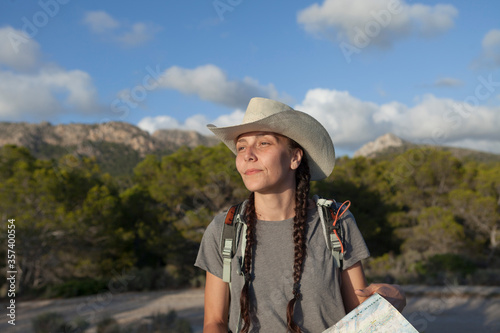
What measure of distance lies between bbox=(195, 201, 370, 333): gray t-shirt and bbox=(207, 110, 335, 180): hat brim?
1.04 feet

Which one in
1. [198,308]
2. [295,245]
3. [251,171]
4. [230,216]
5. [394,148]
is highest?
[394,148]

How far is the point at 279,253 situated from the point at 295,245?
7 cm

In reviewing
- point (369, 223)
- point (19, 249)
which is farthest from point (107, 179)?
point (369, 223)

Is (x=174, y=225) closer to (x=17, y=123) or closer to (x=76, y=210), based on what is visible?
(x=76, y=210)

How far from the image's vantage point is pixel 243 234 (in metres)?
1.42

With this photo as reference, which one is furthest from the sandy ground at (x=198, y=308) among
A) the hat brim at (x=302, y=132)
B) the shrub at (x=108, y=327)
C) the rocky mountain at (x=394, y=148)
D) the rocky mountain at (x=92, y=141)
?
the rocky mountain at (x=394, y=148)

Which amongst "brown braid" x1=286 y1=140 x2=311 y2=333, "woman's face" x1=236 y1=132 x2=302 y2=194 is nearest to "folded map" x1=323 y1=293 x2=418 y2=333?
"brown braid" x1=286 y1=140 x2=311 y2=333

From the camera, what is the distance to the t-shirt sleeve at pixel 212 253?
55.7 inches

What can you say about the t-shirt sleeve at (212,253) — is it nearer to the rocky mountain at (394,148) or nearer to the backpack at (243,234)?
the backpack at (243,234)

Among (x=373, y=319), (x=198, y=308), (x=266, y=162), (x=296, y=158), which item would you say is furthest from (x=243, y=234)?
(x=198, y=308)

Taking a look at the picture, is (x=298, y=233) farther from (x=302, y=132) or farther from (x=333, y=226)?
(x=302, y=132)

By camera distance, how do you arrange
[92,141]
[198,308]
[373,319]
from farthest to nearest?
[92,141] < [198,308] < [373,319]

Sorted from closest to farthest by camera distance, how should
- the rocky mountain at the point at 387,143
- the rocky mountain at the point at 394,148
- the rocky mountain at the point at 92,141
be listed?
the rocky mountain at the point at 92,141
the rocky mountain at the point at 394,148
the rocky mountain at the point at 387,143

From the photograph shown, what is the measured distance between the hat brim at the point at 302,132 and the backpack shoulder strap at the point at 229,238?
342mm
